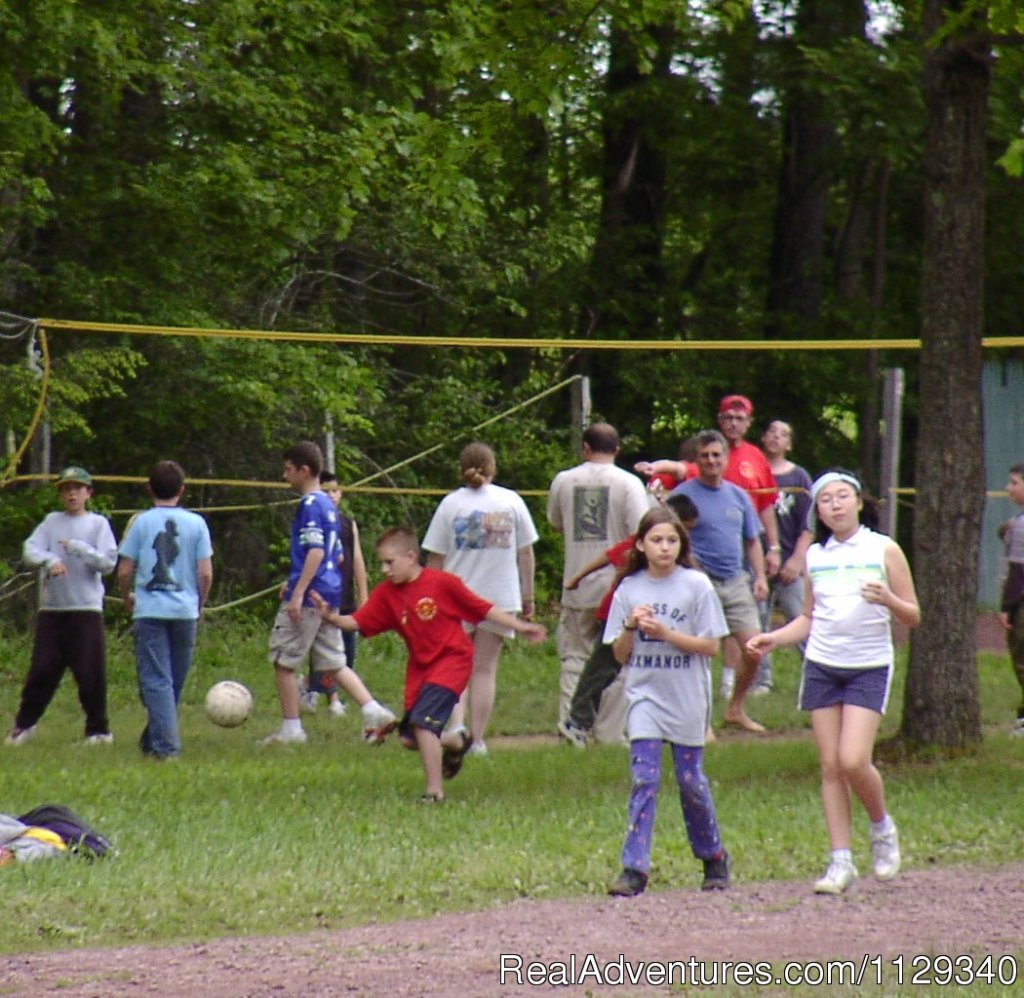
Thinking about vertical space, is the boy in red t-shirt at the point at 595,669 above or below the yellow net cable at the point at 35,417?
below

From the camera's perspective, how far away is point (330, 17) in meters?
17.2

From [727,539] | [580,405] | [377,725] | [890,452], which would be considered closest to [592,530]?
[727,539]

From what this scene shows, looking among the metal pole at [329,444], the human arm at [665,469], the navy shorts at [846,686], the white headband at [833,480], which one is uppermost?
the metal pole at [329,444]

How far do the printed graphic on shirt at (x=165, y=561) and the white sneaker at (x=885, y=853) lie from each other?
16.8 feet

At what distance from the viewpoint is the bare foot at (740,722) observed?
12523 millimetres

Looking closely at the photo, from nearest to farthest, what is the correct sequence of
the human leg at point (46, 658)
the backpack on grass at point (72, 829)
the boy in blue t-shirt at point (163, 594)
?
1. the backpack on grass at point (72, 829)
2. the boy in blue t-shirt at point (163, 594)
3. the human leg at point (46, 658)

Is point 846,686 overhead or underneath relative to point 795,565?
underneath

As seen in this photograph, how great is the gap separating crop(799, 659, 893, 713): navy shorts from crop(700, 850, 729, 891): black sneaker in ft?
2.38

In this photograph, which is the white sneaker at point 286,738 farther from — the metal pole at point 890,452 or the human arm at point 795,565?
the metal pole at point 890,452

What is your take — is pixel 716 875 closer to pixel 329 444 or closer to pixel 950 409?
pixel 950 409

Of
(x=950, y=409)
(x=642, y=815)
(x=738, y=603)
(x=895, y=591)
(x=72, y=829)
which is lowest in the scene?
(x=72, y=829)

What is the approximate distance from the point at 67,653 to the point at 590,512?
Result: 3470mm

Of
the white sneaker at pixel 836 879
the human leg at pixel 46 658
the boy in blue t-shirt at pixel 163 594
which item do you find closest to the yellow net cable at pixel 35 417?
the human leg at pixel 46 658

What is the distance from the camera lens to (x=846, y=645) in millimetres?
7566
